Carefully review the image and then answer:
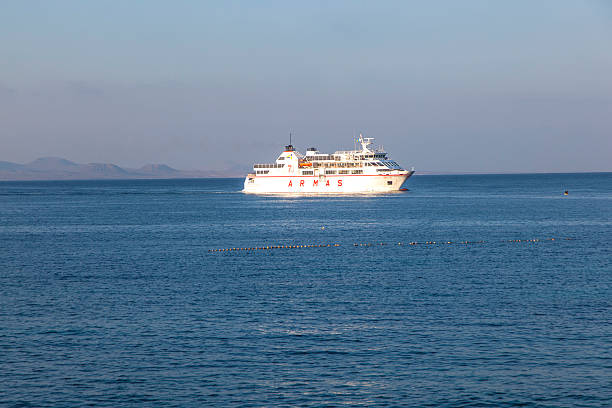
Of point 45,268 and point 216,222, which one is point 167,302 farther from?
point 216,222

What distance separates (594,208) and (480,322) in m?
113

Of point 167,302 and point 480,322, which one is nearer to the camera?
point 480,322

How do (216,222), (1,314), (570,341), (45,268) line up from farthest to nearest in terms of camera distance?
(216,222) → (45,268) → (1,314) → (570,341)

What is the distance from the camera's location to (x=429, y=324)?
39.1 meters

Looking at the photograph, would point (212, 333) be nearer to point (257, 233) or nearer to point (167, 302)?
point (167, 302)

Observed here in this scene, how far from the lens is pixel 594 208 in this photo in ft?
463

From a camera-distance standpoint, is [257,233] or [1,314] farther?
[257,233]

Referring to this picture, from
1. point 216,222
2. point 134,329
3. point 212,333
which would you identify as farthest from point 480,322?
point 216,222

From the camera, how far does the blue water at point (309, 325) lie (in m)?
29.2

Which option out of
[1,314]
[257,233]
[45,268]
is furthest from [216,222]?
[1,314]

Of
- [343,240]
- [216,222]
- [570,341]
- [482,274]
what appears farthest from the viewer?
[216,222]

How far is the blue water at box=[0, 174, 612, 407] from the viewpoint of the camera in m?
29.2

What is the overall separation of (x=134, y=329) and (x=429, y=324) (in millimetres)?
16691

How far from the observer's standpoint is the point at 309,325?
39.3m
